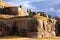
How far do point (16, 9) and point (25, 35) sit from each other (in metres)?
8.94

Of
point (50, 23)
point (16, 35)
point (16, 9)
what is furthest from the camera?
point (16, 9)

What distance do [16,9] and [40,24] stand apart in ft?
30.0

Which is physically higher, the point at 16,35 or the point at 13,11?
the point at 13,11

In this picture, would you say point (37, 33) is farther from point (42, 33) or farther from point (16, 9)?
point (16, 9)

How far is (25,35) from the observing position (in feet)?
118

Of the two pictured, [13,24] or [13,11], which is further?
[13,11]

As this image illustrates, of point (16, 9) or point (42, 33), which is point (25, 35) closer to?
point (42, 33)

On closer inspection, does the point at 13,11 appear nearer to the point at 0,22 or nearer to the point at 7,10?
the point at 7,10

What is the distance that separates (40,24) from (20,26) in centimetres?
335

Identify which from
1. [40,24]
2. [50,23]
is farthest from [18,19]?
[50,23]

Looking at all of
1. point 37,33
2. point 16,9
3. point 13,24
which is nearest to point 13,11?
point 16,9

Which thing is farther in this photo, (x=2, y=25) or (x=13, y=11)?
→ (x=13, y=11)

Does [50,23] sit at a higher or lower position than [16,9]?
lower

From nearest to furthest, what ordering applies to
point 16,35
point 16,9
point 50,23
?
point 16,35, point 50,23, point 16,9
